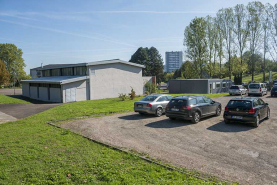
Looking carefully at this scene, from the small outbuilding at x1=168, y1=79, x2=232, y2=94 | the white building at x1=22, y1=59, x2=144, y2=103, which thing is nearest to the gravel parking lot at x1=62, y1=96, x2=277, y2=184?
the white building at x1=22, y1=59, x2=144, y2=103

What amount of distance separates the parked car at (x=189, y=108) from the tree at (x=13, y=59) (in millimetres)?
67990

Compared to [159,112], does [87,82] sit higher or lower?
higher

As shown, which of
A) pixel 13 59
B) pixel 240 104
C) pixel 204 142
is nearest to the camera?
pixel 204 142

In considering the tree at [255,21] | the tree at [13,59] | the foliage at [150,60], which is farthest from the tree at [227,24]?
the tree at [13,59]

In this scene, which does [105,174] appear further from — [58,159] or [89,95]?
[89,95]

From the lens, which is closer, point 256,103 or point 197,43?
point 256,103

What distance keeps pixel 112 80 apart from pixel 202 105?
21.4m

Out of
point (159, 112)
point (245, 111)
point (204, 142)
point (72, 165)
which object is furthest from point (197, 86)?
point (72, 165)

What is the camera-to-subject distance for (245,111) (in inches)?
464

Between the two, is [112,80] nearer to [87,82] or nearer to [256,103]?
[87,82]

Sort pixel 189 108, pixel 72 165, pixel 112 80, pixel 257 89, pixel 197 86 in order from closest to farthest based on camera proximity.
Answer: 1. pixel 72 165
2. pixel 189 108
3. pixel 257 89
4. pixel 112 80
5. pixel 197 86

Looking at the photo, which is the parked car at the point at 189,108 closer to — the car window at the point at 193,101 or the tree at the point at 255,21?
the car window at the point at 193,101

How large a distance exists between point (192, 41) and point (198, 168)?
48.1 meters

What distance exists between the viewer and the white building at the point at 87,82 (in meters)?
28.3
